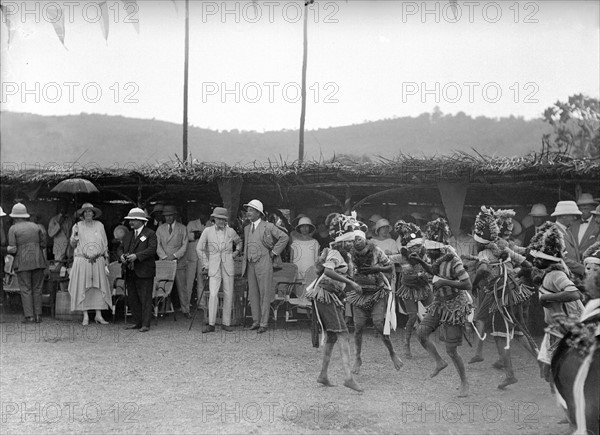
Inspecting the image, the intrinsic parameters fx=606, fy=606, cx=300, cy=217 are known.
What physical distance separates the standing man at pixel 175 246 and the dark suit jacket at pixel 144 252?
1.40 m

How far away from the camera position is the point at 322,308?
655cm

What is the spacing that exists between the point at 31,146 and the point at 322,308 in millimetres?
73238

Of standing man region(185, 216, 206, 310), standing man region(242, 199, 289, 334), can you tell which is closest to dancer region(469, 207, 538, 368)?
standing man region(242, 199, 289, 334)

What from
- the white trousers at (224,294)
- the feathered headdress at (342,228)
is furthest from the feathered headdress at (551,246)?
the white trousers at (224,294)

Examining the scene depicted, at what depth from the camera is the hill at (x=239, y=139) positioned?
60.2m

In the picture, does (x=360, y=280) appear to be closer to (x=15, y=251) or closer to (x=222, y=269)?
(x=222, y=269)

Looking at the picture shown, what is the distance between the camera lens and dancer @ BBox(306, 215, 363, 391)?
6.43 meters

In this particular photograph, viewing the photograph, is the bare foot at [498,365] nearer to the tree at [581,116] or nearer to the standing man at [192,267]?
the standing man at [192,267]

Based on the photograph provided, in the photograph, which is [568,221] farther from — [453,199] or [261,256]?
[261,256]

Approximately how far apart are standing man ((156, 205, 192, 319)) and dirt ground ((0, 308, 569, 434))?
2199 millimetres

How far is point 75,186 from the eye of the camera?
A: 420 inches

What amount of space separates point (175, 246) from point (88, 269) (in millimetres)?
1701

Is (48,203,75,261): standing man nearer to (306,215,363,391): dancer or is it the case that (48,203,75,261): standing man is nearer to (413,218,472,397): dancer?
(306,215,363,391): dancer

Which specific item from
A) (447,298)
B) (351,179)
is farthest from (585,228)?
(351,179)
